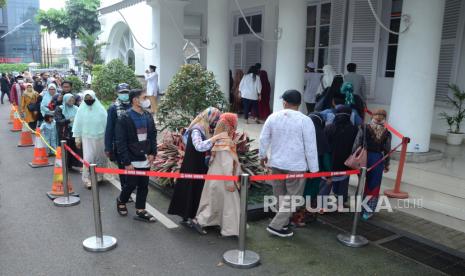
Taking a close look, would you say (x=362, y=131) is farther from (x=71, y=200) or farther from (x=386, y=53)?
(x=386, y=53)

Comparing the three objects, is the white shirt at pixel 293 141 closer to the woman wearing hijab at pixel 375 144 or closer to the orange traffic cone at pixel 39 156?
the woman wearing hijab at pixel 375 144

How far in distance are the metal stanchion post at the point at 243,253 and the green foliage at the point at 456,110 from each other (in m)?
5.96

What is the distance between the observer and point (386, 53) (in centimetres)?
952

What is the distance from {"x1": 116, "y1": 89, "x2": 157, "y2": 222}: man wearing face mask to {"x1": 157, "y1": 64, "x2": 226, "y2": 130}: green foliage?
1673 millimetres

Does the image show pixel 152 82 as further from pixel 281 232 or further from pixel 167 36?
pixel 281 232

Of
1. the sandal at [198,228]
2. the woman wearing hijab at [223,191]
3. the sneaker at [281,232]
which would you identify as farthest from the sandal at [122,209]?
the sneaker at [281,232]

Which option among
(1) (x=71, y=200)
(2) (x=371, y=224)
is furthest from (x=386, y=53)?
(1) (x=71, y=200)

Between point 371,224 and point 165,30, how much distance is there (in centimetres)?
1129

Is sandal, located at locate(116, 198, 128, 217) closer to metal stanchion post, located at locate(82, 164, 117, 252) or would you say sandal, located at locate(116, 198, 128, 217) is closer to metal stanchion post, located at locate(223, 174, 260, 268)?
metal stanchion post, located at locate(82, 164, 117, 252)

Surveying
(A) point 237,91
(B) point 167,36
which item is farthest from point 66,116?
(B) point 167,36

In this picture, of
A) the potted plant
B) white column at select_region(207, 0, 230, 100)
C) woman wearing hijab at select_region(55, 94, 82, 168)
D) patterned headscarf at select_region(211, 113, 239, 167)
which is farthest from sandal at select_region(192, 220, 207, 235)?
white column at select_region(207, 0, 230, 100)

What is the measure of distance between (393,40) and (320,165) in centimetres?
576

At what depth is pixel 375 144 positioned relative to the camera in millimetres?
5090

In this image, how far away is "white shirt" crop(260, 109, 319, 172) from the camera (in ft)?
14.4
